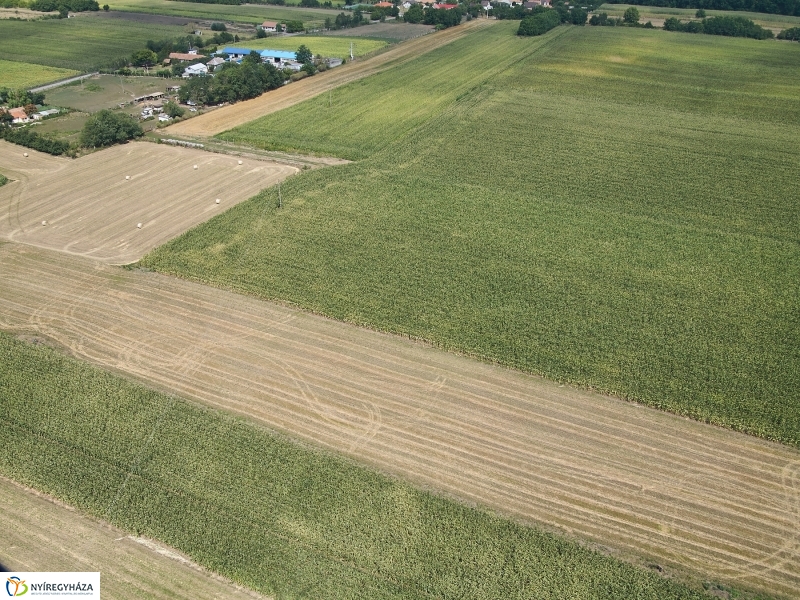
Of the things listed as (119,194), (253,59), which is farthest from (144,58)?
(119,194)

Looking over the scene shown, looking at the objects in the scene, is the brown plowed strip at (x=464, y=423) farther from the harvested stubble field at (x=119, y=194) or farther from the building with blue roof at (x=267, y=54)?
the building with blue roof at (x=267, y=54)

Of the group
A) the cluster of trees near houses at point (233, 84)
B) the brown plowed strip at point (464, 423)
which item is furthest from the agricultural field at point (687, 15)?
the brown plowed strip at point (464, 423)

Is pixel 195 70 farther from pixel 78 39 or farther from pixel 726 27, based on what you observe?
pixel 726 27

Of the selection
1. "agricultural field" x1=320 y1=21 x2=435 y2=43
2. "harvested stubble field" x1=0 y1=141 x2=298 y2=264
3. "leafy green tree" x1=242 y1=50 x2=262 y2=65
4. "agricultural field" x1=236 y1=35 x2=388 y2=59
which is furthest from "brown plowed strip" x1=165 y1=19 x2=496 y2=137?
"harvested stubble field" x1=0 y1=141 x2=298 y2=264

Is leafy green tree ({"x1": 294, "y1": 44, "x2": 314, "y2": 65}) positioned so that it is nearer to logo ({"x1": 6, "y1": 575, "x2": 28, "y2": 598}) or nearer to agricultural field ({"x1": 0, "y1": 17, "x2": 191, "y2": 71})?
agricultural field ({"x1": 0, "y1": 17, "x2": 191, "y2": 71})

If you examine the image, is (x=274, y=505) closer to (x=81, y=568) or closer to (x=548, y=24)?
(x=81, y=568)

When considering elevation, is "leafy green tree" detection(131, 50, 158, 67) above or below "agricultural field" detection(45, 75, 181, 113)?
above

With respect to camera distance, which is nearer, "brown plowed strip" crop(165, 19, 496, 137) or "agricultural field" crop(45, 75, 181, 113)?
"brown plowed strip" crop(165, 19, 496, 137)
